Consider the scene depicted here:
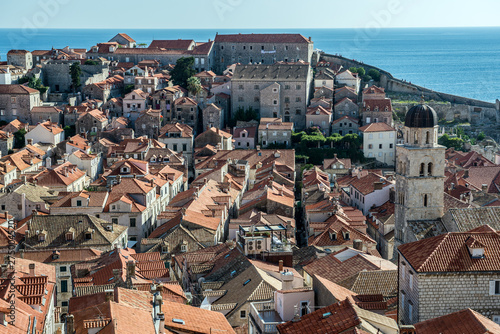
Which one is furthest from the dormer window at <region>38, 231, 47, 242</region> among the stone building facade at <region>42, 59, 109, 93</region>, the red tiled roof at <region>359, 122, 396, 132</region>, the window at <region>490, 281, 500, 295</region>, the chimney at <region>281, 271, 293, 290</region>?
the stone building facade at <region>42, 59, 109, 93</region>

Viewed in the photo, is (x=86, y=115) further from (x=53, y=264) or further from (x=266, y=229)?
(x=266, y=229)

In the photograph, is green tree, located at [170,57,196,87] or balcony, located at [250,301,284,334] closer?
balcony, located at [250,301,284,334]

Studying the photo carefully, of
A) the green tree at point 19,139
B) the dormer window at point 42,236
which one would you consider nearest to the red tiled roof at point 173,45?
the green tree at point 19,139

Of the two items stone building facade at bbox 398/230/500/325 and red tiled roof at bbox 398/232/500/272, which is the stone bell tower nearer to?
red tiled roof at bbox 398/232/500/272

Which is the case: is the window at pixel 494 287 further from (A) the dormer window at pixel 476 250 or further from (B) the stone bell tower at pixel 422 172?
(B) the stone bell tower at pixel 422 172

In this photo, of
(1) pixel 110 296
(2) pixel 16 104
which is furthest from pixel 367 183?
(2) pixel 16 104
